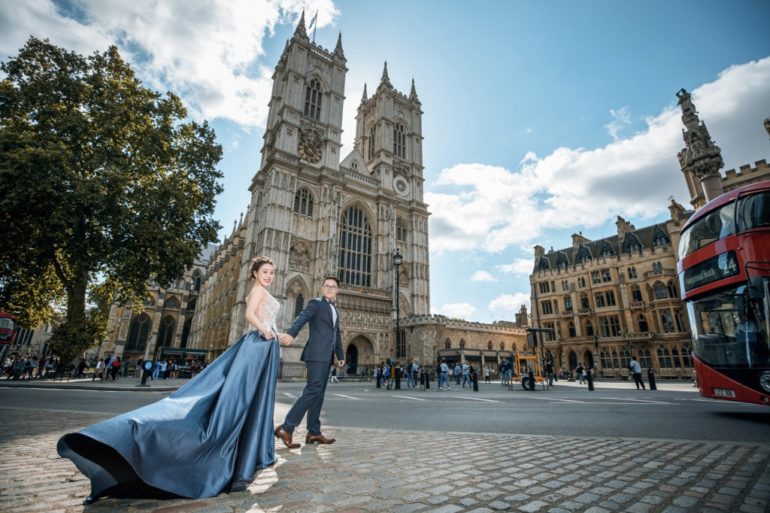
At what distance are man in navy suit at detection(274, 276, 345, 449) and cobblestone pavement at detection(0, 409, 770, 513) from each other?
0.22 meters

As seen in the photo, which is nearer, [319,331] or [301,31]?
[319,331]

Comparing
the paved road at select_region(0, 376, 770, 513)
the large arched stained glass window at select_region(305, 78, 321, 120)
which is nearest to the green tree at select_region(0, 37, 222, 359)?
the paved road at select_region(0, 376, 770, 513)

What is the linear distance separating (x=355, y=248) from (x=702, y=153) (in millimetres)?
25989

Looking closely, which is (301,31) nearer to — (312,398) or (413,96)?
(413,96)

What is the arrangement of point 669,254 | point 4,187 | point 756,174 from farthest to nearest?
point 669,254, point 756,174, point 4,187

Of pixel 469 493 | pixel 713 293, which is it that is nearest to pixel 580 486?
pixel 469 493

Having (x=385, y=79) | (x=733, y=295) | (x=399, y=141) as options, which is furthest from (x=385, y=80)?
(x=733, y=295)

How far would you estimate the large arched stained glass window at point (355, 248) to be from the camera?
33.1 metres

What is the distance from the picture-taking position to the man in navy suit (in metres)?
3.55

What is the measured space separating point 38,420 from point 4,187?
403 inches

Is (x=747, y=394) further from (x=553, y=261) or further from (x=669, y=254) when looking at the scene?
(x=553, y=261)

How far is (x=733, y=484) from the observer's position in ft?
7.61

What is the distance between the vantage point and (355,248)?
34188 mm

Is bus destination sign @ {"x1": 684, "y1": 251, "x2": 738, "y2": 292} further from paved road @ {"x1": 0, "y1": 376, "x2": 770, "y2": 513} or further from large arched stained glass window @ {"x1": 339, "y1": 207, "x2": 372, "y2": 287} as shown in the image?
large arched stained glass window @ {"x1": 339, "y1": 207, "x2": 372, "y2": 287}
